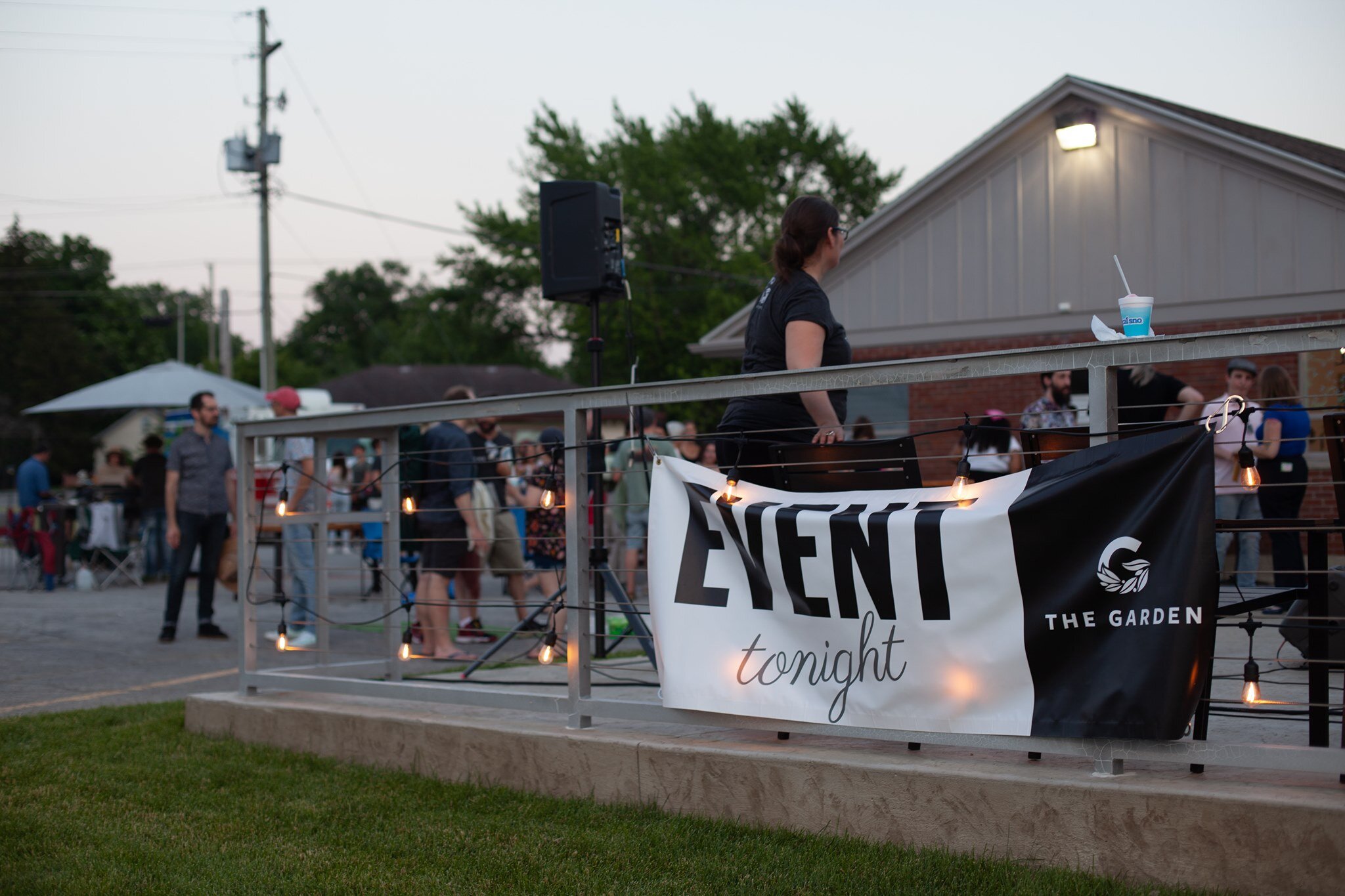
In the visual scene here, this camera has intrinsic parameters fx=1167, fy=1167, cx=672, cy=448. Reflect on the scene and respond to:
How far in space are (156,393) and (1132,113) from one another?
13585 millimetres

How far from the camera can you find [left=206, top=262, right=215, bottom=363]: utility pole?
60875 millimetres

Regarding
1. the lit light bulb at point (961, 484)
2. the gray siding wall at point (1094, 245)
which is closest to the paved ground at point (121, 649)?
the lit light bulb at point (961, 484)

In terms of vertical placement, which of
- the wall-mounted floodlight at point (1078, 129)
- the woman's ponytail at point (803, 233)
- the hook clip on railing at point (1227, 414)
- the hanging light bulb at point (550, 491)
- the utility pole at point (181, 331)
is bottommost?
the hanging light bulb at point (550, 491)

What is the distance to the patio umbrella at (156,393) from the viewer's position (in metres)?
16.9

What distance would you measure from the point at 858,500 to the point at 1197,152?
9.85 m

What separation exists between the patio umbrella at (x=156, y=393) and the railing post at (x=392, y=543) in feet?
39.6

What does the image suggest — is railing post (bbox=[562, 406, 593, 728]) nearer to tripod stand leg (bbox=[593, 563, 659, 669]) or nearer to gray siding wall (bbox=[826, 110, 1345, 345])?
tripod stand leg (bbox=[593, 563, 659, 669])

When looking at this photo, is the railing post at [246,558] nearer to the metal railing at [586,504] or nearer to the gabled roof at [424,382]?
the metal railing at [586,504]

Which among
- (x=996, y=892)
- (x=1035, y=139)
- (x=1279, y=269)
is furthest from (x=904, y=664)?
(x=1035, y=139)

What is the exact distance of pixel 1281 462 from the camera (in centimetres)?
809

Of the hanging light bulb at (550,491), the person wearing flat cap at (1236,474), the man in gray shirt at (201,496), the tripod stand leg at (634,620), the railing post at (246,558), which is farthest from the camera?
the man in gray shirt at (201,496)

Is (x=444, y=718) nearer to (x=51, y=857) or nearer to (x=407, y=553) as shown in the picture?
(x=51, y=857)

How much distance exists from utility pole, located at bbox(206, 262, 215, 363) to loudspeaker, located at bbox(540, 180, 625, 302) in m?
57.2

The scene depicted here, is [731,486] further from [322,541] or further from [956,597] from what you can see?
[322,541]
